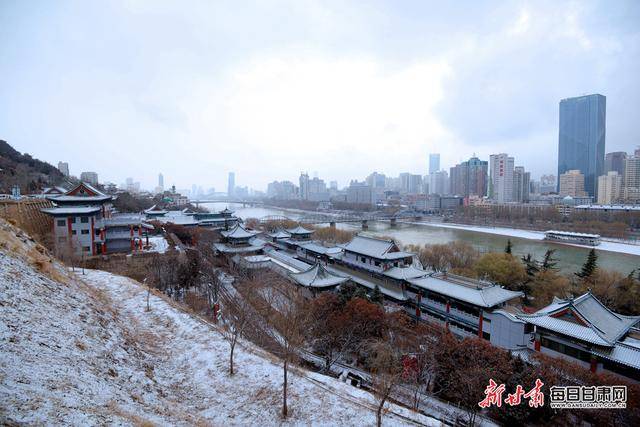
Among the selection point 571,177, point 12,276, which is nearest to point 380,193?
point 571,177

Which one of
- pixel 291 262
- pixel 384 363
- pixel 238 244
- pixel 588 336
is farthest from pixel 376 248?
pixel 238 244

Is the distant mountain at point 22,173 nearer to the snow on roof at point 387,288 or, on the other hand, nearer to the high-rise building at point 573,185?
the snow on roof at point 387,288

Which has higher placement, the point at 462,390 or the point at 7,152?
the point at 7,152

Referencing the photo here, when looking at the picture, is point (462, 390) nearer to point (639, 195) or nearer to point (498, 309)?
point (498, 309)

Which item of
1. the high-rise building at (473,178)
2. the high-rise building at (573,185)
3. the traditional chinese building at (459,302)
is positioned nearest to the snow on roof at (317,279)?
the traditional chinese building at (459,302)

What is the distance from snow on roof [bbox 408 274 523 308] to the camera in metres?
12.1

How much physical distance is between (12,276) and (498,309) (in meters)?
14.9

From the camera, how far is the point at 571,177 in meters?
90.4

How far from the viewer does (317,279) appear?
51.1 feet

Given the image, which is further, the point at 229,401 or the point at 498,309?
the point at 498,309

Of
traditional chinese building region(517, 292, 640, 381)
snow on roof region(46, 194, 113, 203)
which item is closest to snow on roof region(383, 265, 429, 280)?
traditional chinese building region(517, 292, 640, 381)

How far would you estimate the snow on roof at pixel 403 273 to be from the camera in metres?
15.2

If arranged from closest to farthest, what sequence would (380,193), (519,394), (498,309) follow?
(519,394)
(498,309)
(380,193)

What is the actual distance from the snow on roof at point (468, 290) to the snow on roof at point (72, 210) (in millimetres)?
18931
